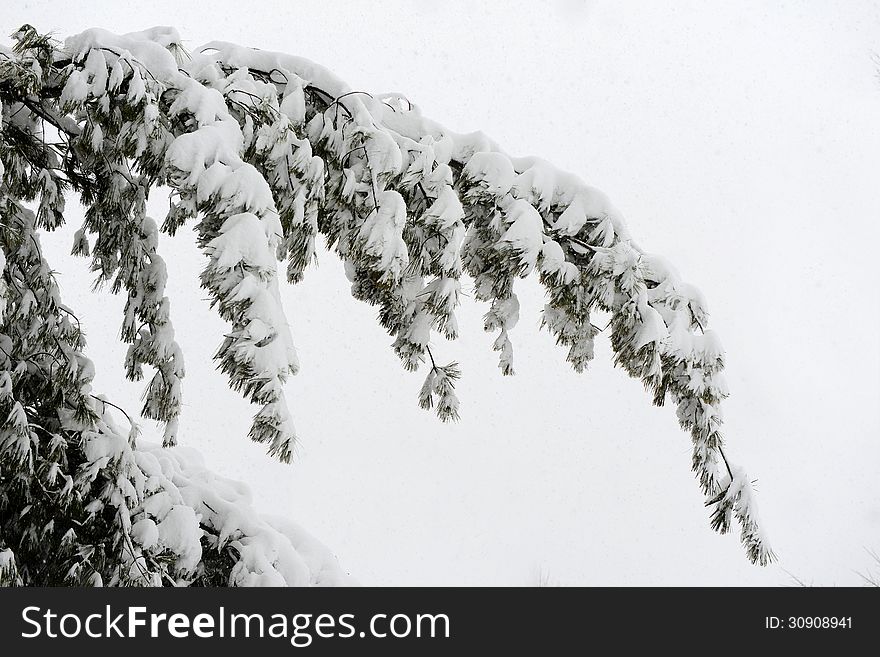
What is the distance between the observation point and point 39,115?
5.32ft

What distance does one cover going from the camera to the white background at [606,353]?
3612 cm

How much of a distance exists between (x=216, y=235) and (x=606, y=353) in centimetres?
2871

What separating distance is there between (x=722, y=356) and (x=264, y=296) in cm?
116

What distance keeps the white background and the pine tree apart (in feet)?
95.9

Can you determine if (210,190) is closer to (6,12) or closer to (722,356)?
(722,356)

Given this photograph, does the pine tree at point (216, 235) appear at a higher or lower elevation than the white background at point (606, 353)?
lower

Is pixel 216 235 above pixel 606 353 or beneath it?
beneath

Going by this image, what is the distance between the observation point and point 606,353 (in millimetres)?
29234

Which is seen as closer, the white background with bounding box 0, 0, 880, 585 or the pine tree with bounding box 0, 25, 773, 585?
the pine tree with bounding box 0, 25, 773, 585

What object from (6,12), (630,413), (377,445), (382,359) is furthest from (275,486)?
(6,12)

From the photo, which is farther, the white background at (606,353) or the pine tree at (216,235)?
the white background at (606,353)

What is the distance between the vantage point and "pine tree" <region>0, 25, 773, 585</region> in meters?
1.51

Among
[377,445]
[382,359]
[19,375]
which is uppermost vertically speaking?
[382,359]

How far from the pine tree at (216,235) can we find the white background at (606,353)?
29.2 m
